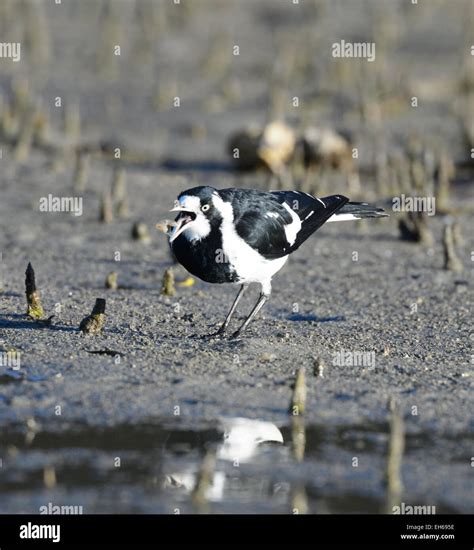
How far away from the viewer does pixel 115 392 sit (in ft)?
23.2

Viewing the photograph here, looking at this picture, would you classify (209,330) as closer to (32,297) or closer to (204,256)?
(204,256)

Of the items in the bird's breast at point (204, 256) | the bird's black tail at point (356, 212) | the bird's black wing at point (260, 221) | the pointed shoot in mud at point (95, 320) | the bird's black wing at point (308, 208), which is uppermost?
the bird's black tail at point (356, 212)

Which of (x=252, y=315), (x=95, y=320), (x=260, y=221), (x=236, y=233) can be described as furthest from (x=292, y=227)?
(x=95, y=320)

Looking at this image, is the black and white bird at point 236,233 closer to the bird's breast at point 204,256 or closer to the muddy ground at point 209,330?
the bird's breast at point 204,256

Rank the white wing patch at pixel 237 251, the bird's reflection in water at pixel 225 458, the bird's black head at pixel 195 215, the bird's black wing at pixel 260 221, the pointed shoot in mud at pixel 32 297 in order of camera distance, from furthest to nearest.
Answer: the pointed shoot in mud at pixel 32 297 < the bird's black wing at pixel 260 221 < the white wing patch at pixel 237 251 < the bird's black head at pixel 195 215 < the bird's reflection in water at pixel 225 458

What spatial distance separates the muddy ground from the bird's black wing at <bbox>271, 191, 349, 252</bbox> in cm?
71

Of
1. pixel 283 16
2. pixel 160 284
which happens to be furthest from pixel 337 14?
pixel 160 284

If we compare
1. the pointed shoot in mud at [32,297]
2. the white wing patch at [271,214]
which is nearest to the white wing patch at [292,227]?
the white wing patch at [271,214]

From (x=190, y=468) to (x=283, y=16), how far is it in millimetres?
15222

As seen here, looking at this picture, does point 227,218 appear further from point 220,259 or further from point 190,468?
point 190,468

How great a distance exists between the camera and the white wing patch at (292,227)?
8211mm

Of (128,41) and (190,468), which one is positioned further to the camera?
(128,41)

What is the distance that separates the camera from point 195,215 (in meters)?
7.45

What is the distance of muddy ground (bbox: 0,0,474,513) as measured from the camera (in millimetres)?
5969
